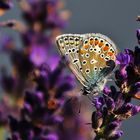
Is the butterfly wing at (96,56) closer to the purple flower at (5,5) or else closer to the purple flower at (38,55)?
the purple flower at (5,5)

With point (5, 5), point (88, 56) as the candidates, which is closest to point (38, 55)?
point (5, 5)

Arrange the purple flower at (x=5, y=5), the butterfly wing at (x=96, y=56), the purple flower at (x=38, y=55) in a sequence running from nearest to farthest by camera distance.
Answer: the butterfly wing at (x=96, y=56) < the purple flower at (x=5, y=5) < the purple flower at (x=38, y=55)

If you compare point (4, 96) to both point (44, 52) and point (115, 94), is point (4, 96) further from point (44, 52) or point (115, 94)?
point (115, 94)

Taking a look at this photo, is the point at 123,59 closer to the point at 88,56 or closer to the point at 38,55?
the point at 88,56

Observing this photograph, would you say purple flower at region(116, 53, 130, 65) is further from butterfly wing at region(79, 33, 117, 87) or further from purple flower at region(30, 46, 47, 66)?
purple flower at region(30, 46, 47, 66)

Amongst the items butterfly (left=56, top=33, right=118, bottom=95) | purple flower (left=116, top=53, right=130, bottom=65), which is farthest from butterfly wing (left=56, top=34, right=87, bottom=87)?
purple flower (left=116, top=53, right=130, bottom=65)

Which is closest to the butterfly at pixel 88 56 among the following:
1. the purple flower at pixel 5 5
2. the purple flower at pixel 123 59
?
the purple flower at pixel 123 59

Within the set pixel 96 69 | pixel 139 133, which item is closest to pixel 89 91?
pixel 96 69
